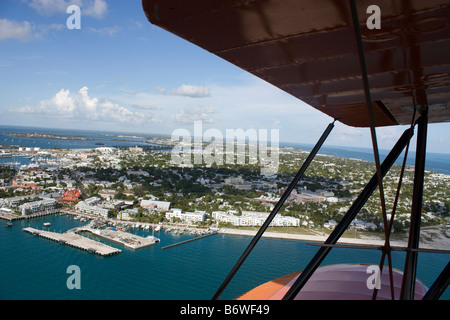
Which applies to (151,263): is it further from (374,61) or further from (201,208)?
(374,61)

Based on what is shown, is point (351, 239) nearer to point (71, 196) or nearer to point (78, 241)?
point (78, 241)

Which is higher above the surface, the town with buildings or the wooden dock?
the town with buildings

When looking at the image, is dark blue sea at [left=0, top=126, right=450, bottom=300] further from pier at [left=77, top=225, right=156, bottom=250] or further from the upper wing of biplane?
the upper wing of biplane

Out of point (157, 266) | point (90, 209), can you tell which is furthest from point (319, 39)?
point (90, 209)

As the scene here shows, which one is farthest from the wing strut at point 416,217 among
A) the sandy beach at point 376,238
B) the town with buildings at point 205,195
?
the town with buildings at point 205,195

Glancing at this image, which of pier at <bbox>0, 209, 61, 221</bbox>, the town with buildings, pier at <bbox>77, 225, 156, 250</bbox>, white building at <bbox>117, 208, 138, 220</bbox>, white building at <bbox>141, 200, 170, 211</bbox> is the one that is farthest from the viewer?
white building at <bbox>141, 200, 170, 211</bbox>

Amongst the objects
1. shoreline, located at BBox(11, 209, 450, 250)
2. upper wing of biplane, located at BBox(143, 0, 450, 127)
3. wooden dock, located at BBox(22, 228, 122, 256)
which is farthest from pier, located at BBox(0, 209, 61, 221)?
upper wing of biplane, located at BBox(143, 0, 450, 127)
